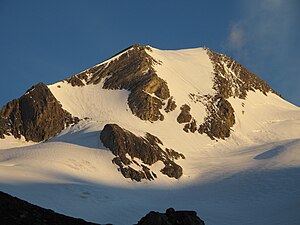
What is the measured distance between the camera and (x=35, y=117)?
321 ft

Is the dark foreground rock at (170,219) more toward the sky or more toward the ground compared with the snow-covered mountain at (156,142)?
more toward the ground

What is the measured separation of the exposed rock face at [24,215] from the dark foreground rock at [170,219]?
9.82 feet

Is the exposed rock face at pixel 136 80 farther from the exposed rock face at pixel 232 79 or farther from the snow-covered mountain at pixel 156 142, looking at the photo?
the exposed rock face at pixel 232 79

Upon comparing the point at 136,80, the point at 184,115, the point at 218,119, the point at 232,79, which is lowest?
the point at 184,115

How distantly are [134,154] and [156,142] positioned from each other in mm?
10325

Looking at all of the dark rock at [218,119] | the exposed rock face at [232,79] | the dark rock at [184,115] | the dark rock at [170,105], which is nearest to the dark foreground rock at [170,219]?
the dark rock at [218,119]

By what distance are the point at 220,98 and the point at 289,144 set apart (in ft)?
119

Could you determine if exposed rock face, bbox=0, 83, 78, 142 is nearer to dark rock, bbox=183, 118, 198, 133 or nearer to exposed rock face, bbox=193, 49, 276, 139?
dark rock, bbox=183, 118, 198, 133

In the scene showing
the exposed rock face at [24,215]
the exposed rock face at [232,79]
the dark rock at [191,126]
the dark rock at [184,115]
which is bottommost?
the exposed rock face at [24,215]

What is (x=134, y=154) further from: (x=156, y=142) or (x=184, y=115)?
(x=184, y=115)

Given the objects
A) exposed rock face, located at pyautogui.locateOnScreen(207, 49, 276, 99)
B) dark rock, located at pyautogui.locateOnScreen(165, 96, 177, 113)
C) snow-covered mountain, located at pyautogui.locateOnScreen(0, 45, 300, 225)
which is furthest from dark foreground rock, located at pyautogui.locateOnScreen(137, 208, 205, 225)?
exposed rock face, located at pyautogui.locateOnScreen(207, 49, 276, 99)

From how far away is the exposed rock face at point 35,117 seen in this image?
96000 mm

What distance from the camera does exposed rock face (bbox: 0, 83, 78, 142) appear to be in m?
96.0

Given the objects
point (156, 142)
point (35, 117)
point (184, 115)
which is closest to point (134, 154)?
point (156, 142)
